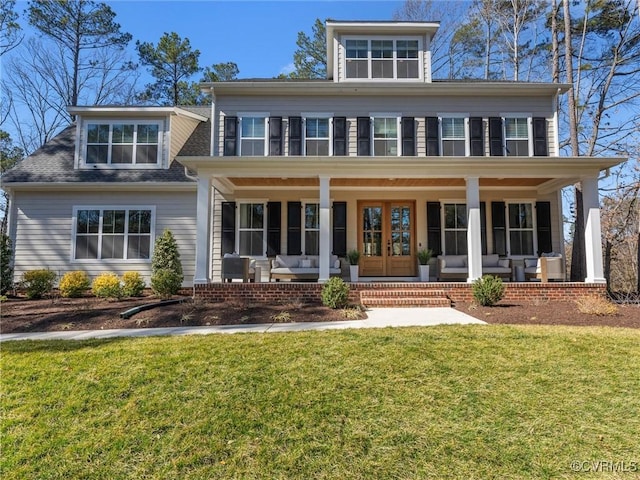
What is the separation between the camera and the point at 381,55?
36.6 ft

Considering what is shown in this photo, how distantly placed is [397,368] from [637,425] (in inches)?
74.2

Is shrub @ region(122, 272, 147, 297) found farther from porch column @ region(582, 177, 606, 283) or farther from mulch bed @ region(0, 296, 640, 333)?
porch column @ region(582, 177, 606, 283)

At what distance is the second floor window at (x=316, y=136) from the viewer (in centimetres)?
1064

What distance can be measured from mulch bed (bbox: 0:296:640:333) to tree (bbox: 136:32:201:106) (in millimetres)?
15877

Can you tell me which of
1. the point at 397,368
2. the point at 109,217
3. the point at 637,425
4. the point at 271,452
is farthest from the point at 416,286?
the point at 109,217

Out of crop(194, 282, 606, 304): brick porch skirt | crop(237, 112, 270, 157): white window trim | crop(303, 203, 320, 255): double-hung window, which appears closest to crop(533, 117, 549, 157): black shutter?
crop(194, 282, 606, 304): brick porch skirt

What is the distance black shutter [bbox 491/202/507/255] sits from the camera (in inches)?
420

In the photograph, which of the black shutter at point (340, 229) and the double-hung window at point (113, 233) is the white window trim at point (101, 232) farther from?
the black shutter at point (340, 229)

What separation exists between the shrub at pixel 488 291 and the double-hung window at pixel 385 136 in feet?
15.8

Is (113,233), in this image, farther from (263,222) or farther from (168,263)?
(263,222)

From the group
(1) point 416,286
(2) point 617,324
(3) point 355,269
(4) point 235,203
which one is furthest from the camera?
(4) point 235,203

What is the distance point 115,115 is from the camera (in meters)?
11.2

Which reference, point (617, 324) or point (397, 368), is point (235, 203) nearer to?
point (397, 368)

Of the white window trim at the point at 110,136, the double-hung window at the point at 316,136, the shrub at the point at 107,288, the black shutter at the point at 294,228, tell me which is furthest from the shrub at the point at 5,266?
the double-hung window at the point at 316,136
